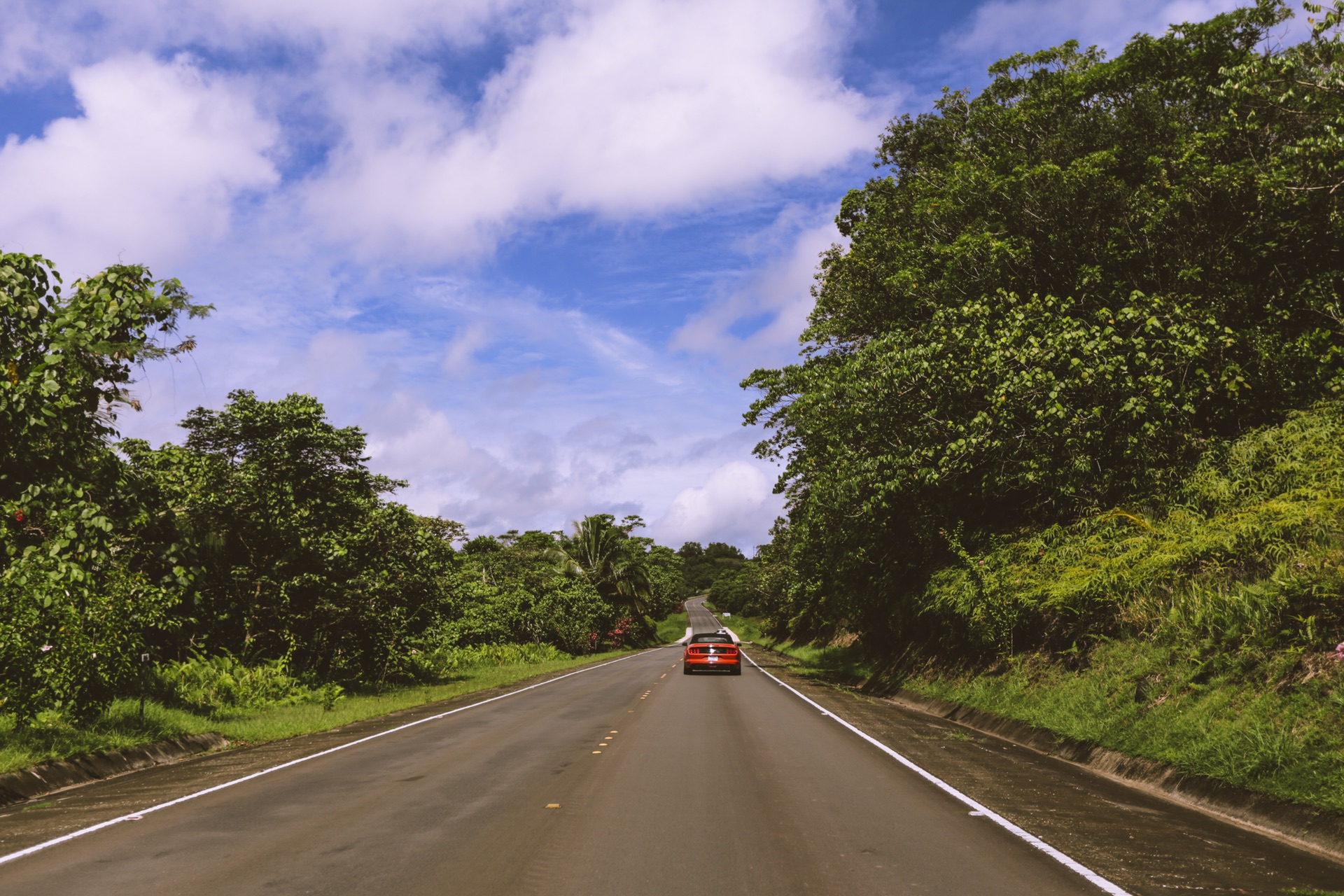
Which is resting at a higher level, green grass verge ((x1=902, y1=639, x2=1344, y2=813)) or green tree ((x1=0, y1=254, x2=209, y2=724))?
green tree ((x1=0, y1=254, x2=209, y2=724))

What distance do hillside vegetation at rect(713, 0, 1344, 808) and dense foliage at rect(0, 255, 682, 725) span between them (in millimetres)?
11547

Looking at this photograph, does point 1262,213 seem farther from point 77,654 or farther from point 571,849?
point 77,654

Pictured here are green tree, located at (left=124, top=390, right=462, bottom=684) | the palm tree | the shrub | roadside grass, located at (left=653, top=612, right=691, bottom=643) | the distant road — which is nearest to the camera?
the shrub

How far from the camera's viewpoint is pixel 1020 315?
56.4 feet

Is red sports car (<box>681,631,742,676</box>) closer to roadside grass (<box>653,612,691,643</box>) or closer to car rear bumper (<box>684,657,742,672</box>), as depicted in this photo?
car rear bumper (<box>684,657,742,672</box>)

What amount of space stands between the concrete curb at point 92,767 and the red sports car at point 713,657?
18.2m

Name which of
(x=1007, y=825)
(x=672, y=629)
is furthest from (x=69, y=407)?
(x=672, y=629)

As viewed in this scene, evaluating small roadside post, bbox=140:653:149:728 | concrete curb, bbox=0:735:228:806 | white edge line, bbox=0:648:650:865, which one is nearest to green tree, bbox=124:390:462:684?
white edge line, bbox=0:648:650:865

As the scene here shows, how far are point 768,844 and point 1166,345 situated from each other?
1439cm

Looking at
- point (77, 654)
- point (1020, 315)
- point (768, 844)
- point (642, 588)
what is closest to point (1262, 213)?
point (1020, 315)

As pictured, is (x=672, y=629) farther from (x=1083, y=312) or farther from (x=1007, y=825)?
(x=1007, y=825)

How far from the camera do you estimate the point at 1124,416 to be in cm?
1636

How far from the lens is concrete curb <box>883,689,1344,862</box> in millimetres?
6719

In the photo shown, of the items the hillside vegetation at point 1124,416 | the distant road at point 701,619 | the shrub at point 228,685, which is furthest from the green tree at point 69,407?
the distant road at point 701,619
